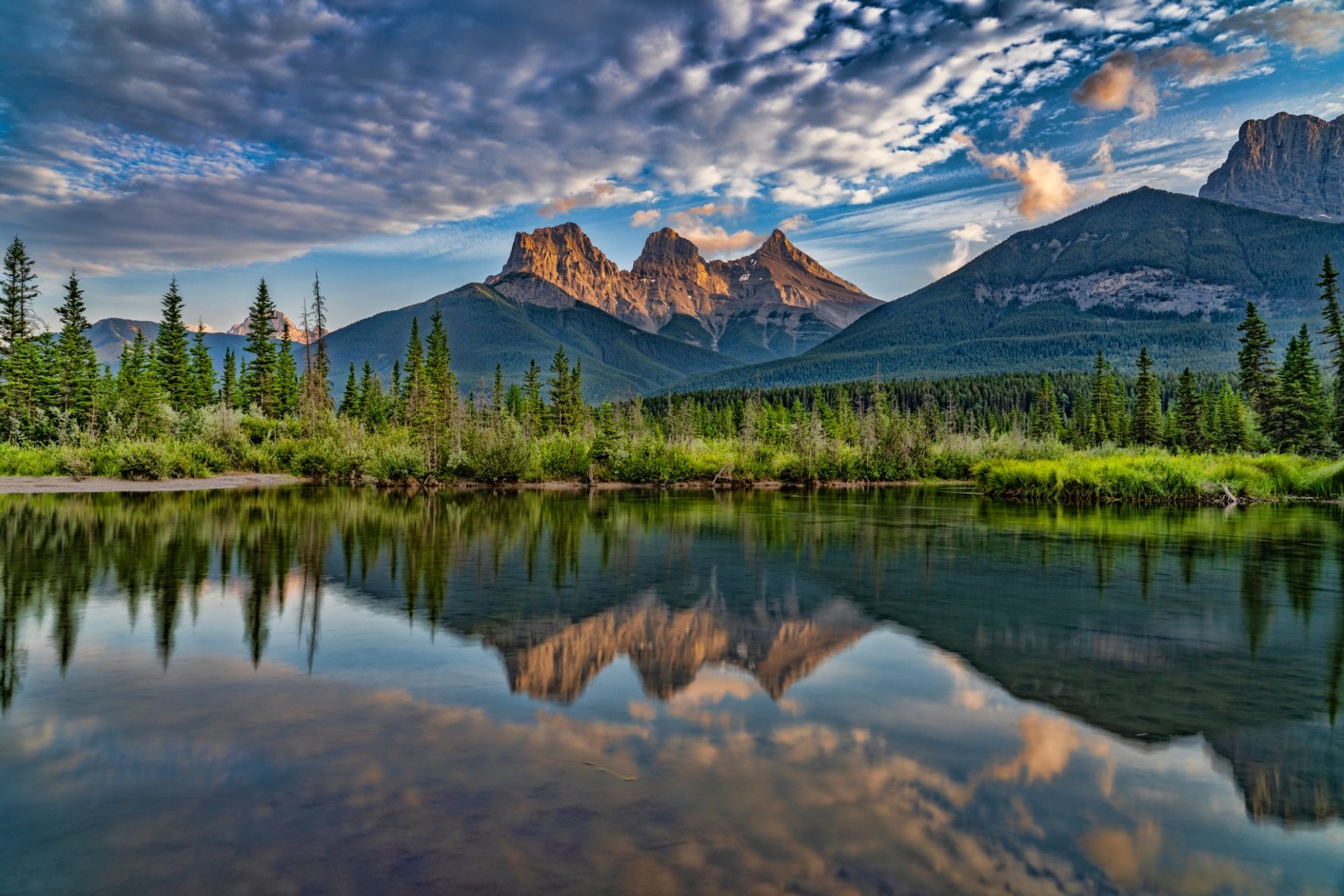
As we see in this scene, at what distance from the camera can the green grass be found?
41.3 metres

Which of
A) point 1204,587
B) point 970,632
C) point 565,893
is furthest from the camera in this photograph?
point 1204,587

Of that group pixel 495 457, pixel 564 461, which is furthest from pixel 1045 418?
pixel 495 457

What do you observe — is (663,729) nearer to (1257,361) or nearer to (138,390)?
(1257,361)

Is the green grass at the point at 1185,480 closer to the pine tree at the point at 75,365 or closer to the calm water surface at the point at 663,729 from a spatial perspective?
the calm water surface at the point at 663,729

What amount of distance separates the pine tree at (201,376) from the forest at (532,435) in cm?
24

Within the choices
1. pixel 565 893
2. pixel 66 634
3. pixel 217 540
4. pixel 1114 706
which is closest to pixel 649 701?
pixel 565 893

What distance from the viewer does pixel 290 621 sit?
12281 mm

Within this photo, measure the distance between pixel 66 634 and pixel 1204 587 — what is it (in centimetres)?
2053

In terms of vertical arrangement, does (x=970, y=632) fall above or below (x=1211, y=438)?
below

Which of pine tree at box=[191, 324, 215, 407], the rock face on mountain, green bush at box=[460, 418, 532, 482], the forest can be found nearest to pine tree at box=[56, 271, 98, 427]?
the forest

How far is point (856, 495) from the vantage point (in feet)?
167

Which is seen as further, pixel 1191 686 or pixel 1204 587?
pixel 1204 587

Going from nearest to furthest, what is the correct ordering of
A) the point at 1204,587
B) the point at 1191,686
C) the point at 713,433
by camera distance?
the point at 1191,686 → the point at 1204,587 → the point at 713,433

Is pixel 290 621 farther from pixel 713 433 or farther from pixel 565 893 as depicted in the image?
pixel 713 433
